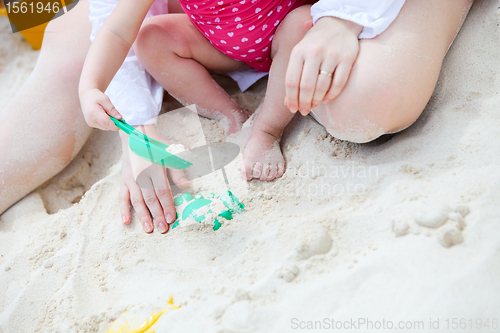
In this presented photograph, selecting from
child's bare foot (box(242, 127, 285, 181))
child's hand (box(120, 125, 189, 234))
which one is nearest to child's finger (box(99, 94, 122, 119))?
child's hand (box(120, 125, 189, 234))

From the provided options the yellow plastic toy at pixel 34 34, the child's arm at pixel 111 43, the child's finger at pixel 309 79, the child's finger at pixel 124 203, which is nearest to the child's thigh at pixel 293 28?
the child's finger at pixel 309 79

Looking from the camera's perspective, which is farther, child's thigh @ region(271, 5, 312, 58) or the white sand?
child's thigh @ region(271, 5, 312, 58)

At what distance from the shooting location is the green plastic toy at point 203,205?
0.85 metres

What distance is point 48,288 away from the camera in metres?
0.81

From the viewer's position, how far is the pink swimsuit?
95 centimetres

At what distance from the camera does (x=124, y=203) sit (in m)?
0.97

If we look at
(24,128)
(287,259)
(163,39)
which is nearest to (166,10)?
(163,39)

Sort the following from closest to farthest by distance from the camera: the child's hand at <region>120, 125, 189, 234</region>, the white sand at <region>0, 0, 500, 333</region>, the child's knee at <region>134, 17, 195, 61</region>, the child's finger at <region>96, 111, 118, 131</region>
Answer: the white sand at <region>0, 0, 500, 333</region> < the child's finger at <region>96, 111, 118, 131</region> < the child's hand at <region>120, 125, 189, 234</region> < the child's knee at <region>134, 17, 195, 61</region>

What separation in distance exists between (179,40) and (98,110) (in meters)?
0.39

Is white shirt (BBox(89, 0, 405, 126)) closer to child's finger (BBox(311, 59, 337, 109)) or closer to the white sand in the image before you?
the white sand

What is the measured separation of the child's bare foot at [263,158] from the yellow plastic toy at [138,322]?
388mm

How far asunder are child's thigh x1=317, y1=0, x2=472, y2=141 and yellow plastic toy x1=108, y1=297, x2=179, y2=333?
1.68ft

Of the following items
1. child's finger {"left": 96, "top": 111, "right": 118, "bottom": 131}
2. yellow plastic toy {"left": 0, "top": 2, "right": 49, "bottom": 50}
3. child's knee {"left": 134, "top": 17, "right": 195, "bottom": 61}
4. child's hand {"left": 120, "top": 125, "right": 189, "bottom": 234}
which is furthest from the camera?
yellow plastic toy {"left": 0, "top": 2, "right": 49, "bottom": 50}

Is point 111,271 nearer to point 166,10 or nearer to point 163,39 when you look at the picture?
point 163,39
